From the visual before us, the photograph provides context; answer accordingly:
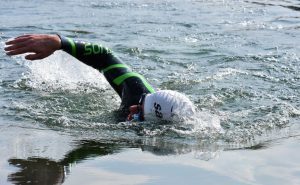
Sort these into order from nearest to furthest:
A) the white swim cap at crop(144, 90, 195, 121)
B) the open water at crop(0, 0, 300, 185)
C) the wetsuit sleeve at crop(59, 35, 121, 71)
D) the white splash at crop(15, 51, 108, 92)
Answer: the open water at crop(0, 0, 300, 185) → the white swim cap at crop(144, 90, 195, 121) → the wetsuit sleeve at crop(59, 35, 121, 71) → the white splash at crop(15, 51, 108, 92)

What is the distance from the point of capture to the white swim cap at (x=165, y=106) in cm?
544

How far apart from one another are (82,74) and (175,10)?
5.66 meters

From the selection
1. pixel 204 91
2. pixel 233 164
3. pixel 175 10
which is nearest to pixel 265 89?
pixel 204 91

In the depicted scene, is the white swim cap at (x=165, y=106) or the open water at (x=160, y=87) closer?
the open water at (x=160, y=87)

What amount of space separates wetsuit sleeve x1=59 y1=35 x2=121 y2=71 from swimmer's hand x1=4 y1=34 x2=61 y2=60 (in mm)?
323

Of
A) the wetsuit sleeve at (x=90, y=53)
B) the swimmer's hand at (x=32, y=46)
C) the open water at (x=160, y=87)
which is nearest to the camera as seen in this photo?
the open water at (x=160, y=87)

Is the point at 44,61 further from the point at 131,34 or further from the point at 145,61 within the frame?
the point at 131,34

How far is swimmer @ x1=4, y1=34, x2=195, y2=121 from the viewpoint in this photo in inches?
195

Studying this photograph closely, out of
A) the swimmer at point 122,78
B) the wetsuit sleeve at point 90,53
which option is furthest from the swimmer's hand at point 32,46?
the wetsuit sleeve at point 90,53

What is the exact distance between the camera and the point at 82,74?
8266 mm

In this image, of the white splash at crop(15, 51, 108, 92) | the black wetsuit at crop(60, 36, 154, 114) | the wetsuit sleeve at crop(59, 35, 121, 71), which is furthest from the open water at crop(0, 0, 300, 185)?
the wetsuit sleeve at crop(59, 35, 121, 71)

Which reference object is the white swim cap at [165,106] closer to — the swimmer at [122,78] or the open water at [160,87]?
the swimmer at [122,78]

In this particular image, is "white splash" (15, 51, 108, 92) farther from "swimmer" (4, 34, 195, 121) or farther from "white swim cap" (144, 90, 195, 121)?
"white swim cap" (144, 90, 195, 121)

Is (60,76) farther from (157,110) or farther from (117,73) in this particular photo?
(157,110)
